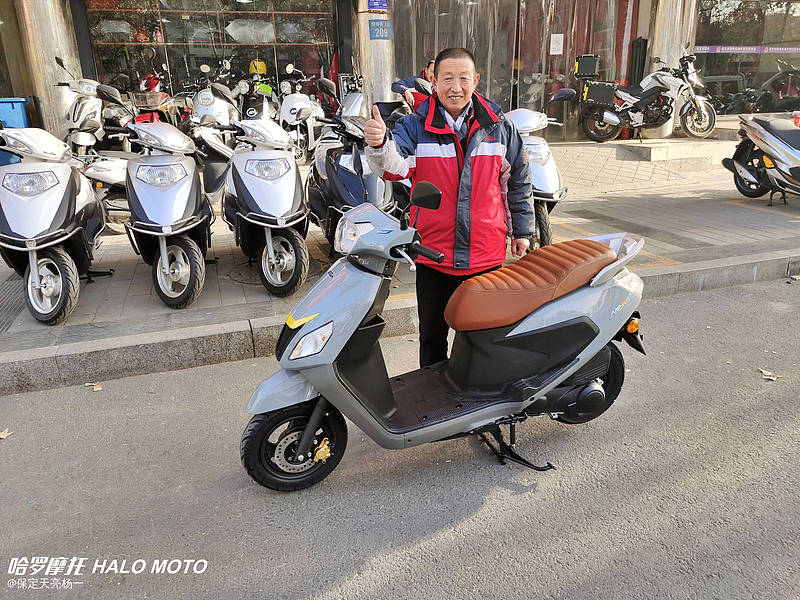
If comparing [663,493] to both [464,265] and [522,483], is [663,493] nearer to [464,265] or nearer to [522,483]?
[522,483]

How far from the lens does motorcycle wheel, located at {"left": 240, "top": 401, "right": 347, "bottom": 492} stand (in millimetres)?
2541

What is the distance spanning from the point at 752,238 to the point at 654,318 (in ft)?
7.82

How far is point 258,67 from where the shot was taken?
12492 mm

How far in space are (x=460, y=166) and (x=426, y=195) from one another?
0.56 meters

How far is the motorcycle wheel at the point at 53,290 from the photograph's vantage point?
160 inches

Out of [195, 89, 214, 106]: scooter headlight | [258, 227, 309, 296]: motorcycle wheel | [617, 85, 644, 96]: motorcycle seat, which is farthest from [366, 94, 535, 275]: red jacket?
[617, 85, 644, 96]: motorcycle seat

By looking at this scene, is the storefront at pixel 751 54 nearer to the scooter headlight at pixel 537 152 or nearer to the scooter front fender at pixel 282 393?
the scooter headlight at pixel 537 152

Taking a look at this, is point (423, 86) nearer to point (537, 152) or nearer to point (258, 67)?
point (537, 152)

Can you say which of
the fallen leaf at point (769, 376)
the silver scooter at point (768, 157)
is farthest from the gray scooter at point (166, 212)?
the silver scooter at point (768, 157)

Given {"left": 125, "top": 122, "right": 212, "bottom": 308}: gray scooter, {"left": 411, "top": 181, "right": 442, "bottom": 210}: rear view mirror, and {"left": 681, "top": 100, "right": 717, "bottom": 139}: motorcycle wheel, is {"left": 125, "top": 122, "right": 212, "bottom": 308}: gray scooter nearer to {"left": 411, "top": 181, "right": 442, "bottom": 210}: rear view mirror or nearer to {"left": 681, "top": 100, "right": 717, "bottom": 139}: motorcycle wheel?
{"left": 411, "top": 181, "right": 442, "bottom": 210}: rear view mirror

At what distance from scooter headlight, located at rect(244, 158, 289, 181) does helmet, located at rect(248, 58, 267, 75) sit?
28.4 ft

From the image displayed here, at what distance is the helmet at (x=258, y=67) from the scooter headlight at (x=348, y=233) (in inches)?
435

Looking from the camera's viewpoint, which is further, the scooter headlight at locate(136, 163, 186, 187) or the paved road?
the scooter headlight at locate(136, 163, 186, 187)

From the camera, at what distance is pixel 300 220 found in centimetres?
453
